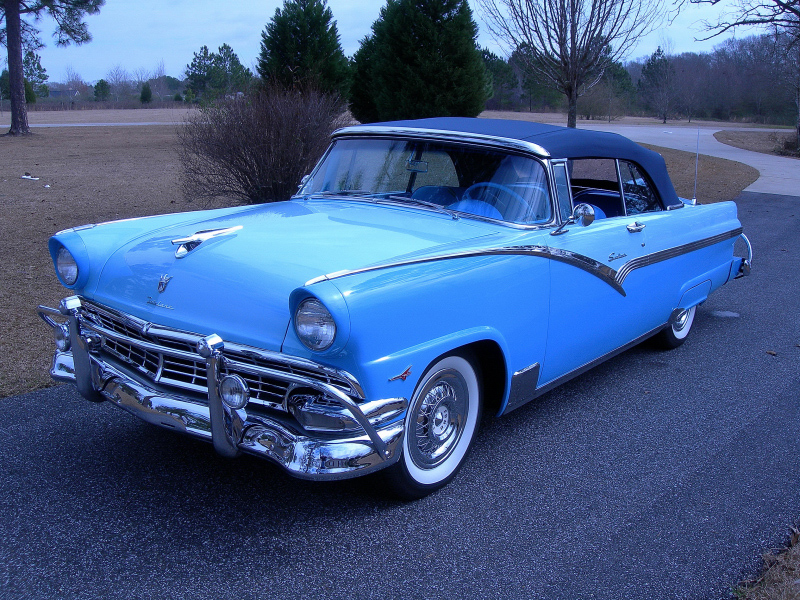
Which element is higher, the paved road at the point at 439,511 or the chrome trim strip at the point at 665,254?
the chrome trim strip at the point at 665,254

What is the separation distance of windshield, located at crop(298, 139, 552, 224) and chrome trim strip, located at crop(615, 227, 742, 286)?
731 mm

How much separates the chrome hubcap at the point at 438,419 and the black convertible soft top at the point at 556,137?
53.9 inches

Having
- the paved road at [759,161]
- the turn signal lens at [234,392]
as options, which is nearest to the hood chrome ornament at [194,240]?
the turn signal lens at [234,392]

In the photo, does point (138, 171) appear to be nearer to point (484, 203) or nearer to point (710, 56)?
point (484, 203)

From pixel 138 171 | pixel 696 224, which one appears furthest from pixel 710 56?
pixel 696 224

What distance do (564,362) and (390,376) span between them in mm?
1397

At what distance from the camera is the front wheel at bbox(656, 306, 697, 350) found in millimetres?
4926

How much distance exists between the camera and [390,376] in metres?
2.54

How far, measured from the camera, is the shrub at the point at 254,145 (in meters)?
8.84

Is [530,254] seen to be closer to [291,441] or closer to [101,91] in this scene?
[291,441]

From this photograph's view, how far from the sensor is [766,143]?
28.9m

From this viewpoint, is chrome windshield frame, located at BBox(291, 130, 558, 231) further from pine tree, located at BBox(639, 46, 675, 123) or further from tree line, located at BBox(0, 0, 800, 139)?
pine tree, located at BBox(639, 46, 675, 123)

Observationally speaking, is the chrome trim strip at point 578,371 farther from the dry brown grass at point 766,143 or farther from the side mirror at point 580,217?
the dry brown grass at point 766,143

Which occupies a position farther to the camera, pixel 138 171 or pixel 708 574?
pixel 138 171
